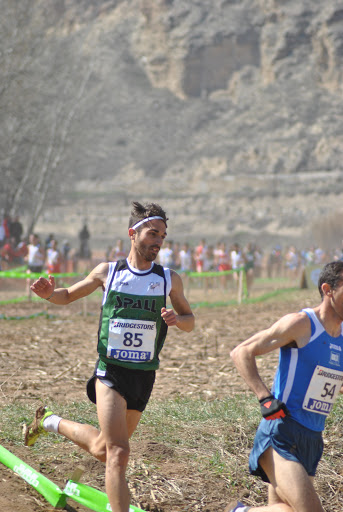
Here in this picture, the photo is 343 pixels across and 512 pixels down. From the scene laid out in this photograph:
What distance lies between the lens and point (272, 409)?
4312 mm

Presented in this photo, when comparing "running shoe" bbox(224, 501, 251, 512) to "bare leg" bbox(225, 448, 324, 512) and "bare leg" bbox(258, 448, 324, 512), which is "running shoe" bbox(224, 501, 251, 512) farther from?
"bare leg" bbox(258, 448, 324, 512)

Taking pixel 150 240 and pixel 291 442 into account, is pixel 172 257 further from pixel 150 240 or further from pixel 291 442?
pixel 291 442

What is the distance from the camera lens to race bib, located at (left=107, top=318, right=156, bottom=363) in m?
5.30

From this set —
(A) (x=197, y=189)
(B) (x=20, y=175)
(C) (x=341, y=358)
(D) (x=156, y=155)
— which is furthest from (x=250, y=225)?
(C) (x=341, y=358)

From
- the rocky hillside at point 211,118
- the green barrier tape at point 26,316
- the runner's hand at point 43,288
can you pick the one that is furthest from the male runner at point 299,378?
the rocky hillside at point 211,118

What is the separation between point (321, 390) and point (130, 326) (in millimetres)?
1529

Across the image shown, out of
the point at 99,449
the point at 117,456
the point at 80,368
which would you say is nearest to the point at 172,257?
the point at 80,368

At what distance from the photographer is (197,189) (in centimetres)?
8669

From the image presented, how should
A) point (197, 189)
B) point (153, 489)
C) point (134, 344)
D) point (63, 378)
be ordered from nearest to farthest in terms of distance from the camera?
1. point (134, 344)
2. point (153, 489)
3. point (63, 378)
4. point (197, 189)

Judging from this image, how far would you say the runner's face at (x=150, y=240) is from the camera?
17.9ft

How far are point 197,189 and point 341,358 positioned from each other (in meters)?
82.5

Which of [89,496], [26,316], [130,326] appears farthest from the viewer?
[26,316]

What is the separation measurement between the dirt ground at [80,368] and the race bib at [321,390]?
184cm

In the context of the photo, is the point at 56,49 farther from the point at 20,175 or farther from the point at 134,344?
the point at 134,344
